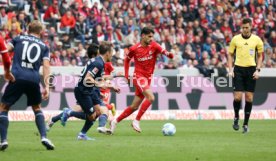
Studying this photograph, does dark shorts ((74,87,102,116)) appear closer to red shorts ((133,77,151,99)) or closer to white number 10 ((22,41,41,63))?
red shorts ((133,77,151,99))

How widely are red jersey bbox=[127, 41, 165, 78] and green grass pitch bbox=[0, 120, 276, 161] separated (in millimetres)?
1509

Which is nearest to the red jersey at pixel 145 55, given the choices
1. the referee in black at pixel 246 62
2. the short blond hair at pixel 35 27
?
the referee in black at pixel 246 62

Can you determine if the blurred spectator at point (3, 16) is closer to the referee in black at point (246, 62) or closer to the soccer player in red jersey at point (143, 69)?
the soccer player in red jersey at point (143, 69)

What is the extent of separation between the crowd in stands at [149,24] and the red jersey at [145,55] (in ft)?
31.9

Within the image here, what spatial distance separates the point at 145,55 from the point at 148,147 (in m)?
5.06

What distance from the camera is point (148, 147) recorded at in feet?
45.1

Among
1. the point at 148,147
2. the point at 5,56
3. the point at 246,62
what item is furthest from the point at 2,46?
the point at 246,62

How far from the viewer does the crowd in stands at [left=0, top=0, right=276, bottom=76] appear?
28688mm

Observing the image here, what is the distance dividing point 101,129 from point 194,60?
1312cm

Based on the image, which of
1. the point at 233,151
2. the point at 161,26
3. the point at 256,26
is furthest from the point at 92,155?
the point at 256,26

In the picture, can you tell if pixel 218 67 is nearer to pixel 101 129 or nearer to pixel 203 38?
pixel 203 38

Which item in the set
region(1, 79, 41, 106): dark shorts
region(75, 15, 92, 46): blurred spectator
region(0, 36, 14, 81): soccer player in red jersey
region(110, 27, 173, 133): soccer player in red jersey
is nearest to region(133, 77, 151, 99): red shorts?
A: region(110, 27, 173, 133): soccer player in red jersey

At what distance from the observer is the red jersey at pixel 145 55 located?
18.4m

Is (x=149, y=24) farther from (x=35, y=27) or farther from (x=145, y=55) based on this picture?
(x=35, y=27)
